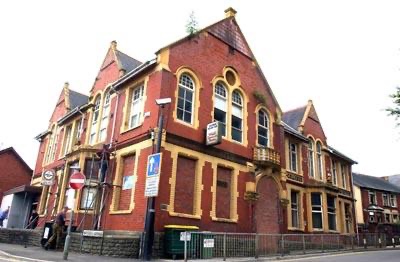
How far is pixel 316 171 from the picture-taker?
93.6 ft

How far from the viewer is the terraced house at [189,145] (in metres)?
16.3

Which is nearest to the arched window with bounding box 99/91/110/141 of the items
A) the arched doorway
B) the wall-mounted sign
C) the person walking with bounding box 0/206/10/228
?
the wall-mounted sign

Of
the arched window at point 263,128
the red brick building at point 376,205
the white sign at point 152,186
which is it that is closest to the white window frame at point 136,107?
the white sign at point 152,186

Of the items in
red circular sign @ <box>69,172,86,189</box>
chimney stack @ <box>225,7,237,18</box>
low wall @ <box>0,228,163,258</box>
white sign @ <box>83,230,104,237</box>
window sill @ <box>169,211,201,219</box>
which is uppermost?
chimney stack @ <box>225,7,237,18</box>

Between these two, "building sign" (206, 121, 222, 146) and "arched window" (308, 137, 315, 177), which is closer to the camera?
"building sign" (206, 121, 222, 146)

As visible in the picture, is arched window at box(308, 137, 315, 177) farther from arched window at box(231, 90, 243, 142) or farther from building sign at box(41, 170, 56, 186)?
building sign at box(41, 170, 56, 186)

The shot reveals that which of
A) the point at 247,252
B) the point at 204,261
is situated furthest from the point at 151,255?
the point at 247,252

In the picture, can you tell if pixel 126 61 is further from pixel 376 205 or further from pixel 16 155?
pixel 376 205

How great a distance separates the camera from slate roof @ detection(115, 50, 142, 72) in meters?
21.0

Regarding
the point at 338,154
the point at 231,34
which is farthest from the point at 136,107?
the point at 338,154

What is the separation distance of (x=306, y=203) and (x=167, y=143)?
14826mm

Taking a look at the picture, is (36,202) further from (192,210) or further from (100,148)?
(192,210)

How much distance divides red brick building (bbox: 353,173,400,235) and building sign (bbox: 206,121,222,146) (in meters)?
34.4

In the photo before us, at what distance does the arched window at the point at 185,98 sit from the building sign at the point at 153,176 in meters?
4.57
